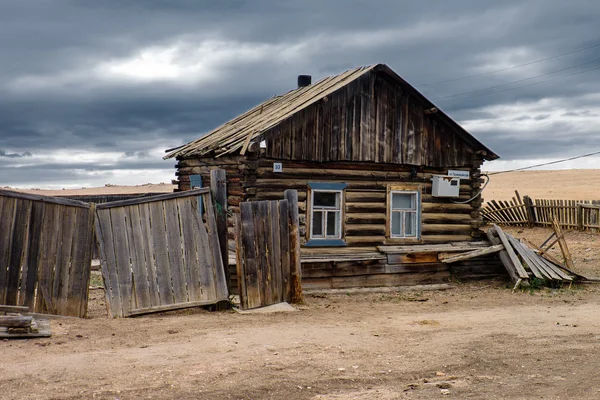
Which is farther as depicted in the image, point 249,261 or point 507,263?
point 507,263

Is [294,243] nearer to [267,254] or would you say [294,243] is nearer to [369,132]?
[267,254]

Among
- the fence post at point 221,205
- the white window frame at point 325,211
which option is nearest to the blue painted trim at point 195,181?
the white window frame at point 325,211

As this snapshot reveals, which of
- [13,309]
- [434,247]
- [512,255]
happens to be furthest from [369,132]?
[13,309]

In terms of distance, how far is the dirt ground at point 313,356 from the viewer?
24.7ft

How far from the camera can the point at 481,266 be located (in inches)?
740

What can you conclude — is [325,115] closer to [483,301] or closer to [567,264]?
[483,301]

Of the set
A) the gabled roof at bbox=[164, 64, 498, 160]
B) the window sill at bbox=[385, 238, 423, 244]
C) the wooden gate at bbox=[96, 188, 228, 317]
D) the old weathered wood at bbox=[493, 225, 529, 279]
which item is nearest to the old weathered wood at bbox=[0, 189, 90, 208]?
the wooden gate at bbox=[96, 188, 228, 317]

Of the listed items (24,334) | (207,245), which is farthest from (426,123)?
(24,334)

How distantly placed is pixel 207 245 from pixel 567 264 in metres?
11.7

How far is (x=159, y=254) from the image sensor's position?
38.9 feet

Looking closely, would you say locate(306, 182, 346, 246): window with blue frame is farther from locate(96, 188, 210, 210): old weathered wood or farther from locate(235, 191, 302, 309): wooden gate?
locate(96, 188, 210, 210): old weathered wood

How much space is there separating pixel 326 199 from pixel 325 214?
0.40m

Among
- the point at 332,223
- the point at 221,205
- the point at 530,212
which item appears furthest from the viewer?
the point at 530,212

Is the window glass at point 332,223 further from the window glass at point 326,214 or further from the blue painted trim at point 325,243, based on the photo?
the blue painted trim at point 325,243
